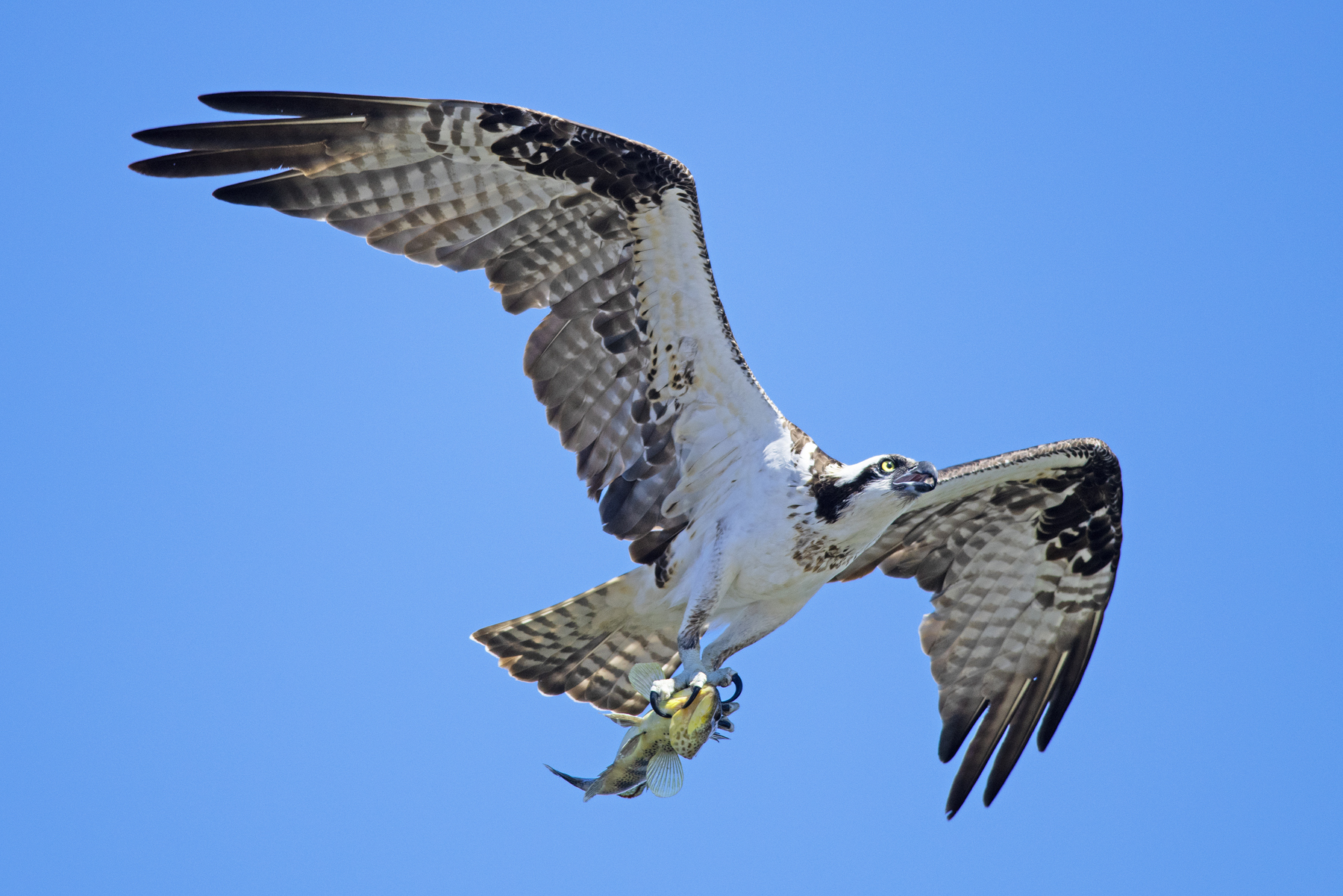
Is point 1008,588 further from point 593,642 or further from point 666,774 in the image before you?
point 666,774

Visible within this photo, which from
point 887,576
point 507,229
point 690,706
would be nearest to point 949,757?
point 887,576

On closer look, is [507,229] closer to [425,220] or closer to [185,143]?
[425,220]

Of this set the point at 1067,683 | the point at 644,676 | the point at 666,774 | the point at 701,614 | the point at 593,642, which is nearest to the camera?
the point at 666,774

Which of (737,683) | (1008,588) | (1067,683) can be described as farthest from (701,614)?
(1067,683)

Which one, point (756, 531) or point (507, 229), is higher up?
point (507, 229)

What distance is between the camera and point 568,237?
314 inches

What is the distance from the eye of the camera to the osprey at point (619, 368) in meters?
7.62

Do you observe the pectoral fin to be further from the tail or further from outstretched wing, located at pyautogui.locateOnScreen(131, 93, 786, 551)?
outstretched wing, located at pyautogui.locateOnScreen(131, 93, 786, 551)

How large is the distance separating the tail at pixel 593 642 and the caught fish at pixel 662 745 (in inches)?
50.9

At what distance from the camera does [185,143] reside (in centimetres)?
718

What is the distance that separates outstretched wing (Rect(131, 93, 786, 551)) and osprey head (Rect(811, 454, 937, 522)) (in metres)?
0.63

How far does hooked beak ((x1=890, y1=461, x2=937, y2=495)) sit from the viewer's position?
766 centimetres

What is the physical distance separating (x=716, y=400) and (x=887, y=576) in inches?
102

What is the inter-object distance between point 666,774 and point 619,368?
2.58 metres
